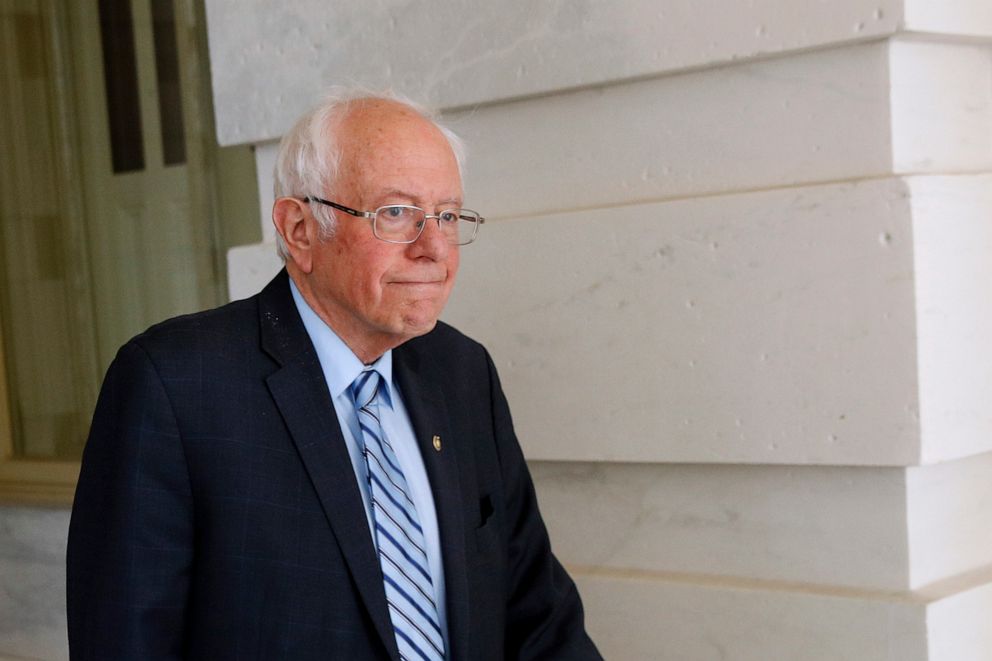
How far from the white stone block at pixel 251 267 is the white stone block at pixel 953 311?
1.72 metres

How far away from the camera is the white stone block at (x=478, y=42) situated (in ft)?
8.51

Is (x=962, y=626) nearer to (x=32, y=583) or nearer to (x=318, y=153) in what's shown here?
(x=318, y=153)

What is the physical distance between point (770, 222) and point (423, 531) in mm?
994

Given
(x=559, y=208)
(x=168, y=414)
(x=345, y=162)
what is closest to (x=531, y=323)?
(x=559, y=208)

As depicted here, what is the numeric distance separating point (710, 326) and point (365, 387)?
0.85 m

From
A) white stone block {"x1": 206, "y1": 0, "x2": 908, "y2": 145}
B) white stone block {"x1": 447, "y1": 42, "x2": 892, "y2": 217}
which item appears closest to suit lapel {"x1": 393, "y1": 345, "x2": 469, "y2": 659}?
white stone block {"x1": 447, "y1": 42, "x2": 892, "y2": 217}

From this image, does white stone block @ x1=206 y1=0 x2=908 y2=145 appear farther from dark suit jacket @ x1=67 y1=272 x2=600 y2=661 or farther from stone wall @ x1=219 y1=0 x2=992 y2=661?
dark suit jacket @ x1=67 y1=272 x2=600 y2=661

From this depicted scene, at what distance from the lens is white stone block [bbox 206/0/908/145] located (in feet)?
8.51

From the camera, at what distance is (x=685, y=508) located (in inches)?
112

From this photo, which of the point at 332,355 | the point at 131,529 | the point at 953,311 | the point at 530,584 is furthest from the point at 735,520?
the point at 131,529

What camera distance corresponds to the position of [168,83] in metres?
4.32

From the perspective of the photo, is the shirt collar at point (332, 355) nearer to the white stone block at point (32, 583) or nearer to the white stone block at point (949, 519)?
the white stone block at point (949, 519)

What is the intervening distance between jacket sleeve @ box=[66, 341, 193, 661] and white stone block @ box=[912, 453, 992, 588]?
1454 mm

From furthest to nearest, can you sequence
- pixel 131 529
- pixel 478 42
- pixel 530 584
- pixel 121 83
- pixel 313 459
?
1. pixel 121 83
2. pixel 478 42
3. pixel 530 584
4. pixel 313 459
5. pixel 131 529
